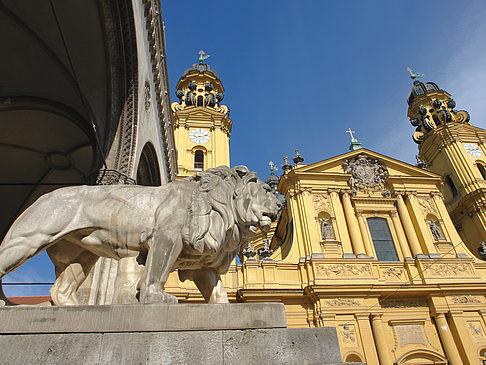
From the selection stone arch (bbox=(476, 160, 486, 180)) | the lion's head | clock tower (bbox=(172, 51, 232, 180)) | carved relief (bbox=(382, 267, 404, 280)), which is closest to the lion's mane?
the lion's head

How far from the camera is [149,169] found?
10.2 metres

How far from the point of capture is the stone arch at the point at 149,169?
386 inches

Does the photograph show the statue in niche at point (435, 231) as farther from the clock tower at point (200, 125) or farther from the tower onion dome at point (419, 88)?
the tower onion dome at point (419, 88)

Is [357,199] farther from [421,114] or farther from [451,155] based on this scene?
[421,114]

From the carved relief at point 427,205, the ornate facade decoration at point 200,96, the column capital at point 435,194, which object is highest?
the ornate facade decoration at point 200,96

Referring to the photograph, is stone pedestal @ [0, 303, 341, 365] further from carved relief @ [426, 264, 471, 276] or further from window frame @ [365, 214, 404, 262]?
carved relief @ [426, 264, 471, 276]

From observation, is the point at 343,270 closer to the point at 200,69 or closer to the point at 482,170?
the point at 482,170

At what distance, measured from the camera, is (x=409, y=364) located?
1443 centimetres

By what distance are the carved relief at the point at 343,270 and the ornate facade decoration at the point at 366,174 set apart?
462 cm

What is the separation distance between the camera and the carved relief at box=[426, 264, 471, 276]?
16.8 metres

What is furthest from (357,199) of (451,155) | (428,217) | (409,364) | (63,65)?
(63,65)

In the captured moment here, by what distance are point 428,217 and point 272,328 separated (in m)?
19.8

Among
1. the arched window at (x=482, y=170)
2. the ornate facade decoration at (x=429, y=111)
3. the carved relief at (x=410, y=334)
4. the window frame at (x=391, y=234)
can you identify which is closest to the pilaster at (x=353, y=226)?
the window frame at (x=391, y=234)

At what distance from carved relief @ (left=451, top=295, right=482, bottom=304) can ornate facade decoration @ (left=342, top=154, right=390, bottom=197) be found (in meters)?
6.15
